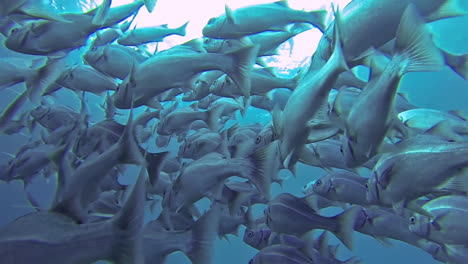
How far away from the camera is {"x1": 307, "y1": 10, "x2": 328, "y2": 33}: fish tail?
3.27m

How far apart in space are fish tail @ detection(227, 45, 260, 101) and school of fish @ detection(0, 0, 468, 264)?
11 millimetres

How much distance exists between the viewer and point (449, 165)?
189 centimetres

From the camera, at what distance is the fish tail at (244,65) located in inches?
116

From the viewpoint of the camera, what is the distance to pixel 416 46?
169cm

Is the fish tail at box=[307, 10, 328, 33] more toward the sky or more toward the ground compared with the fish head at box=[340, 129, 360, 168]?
more toward the sky

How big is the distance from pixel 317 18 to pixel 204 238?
2.42 meters

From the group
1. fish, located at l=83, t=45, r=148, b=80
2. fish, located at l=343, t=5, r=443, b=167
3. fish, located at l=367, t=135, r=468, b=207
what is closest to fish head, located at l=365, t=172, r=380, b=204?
fish, located at l=367, t=135, r=468, b=207

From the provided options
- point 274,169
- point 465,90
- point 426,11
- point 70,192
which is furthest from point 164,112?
point 465,90

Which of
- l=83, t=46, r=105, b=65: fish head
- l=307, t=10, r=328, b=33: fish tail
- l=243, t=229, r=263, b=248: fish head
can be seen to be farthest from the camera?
l=243, t=229, r=263, b=248: fish head

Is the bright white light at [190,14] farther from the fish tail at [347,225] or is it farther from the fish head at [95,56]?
the fish tail at [347,225]

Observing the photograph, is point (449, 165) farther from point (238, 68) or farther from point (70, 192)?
point (70, 192)

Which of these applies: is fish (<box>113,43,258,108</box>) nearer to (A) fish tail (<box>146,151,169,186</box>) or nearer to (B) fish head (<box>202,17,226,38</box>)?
(B) fish head (<box>202,17,226,38</box>)

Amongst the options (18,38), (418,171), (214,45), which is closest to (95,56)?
(18,38)

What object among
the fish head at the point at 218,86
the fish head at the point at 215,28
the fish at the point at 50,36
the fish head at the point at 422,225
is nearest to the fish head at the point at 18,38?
the fish at the point at 50,36
